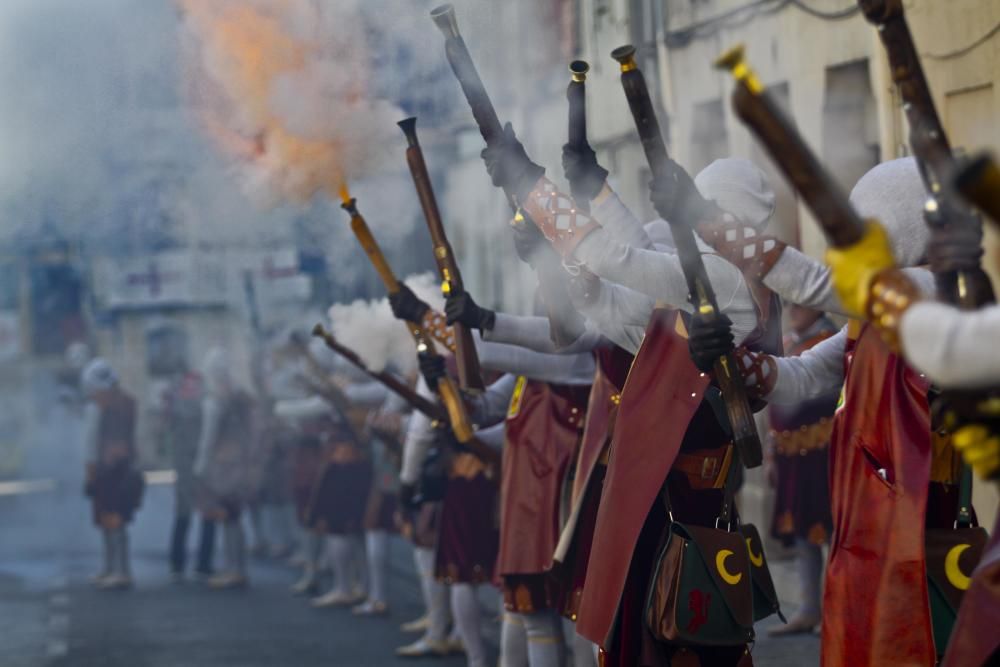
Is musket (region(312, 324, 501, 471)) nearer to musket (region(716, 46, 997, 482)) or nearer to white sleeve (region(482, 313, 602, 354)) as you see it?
white sleeve (region(482, 313, 602, 354))

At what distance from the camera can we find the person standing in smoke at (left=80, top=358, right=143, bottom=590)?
14320mm

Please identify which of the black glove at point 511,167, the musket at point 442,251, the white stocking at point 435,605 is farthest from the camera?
the white stocking at point 435,605

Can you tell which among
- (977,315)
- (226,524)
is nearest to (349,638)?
(226,524)

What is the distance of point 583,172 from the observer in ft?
14.6

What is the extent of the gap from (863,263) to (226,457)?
38.1 feet

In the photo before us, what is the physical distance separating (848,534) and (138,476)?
36.1ft

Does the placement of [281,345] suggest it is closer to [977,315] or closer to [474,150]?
[474,150]

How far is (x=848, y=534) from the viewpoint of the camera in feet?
14.0

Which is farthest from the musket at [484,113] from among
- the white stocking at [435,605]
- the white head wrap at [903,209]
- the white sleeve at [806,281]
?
the white stocking at [435,605]

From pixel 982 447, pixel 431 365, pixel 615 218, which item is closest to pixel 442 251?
pixel 431 365

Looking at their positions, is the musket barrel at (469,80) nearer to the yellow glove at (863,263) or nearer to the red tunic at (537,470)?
the red tunic at (537,470)

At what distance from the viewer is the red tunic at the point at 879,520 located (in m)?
4.09

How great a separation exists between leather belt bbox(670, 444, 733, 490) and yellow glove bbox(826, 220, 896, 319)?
1.83 meters

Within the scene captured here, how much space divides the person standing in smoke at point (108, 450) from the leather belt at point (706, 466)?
1001 centimetres
